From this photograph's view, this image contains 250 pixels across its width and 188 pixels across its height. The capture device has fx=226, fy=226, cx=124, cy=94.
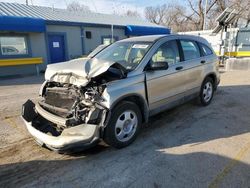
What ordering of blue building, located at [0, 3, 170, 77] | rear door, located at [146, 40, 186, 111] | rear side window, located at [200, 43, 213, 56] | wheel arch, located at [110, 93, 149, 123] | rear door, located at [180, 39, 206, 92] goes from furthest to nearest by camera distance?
blue building, located at [0, 3, 170, 77], rear side window, located at [200, 43, 213, 56], rear door, located at [180, 39, 206, 92], rear door, located at [146, 40, 186, 111], wheel arch, located at [110, 93, 149, 123]

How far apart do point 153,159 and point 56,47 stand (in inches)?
527

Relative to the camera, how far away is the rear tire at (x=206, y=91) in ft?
19.3

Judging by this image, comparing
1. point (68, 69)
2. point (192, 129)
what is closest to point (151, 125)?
point (192, 129)

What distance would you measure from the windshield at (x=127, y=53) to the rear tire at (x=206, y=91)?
7.35 ft

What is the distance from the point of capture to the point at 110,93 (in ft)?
11.3

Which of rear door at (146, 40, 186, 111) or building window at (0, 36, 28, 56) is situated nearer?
rear door at (146, 40, 186, 111)

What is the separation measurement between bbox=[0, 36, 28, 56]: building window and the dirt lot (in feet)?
30.4

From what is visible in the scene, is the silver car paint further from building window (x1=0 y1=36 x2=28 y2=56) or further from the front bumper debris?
building window (x1=0 y1=36 x2=28 y2=56)

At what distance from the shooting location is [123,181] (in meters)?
3.01

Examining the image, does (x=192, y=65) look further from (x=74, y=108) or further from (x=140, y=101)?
(x=74, y=108)

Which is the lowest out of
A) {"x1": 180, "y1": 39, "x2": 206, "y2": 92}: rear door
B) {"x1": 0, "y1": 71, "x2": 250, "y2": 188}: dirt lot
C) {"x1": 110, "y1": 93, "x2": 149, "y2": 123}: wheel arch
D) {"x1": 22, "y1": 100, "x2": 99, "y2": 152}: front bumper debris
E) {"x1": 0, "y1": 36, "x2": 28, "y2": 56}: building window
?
{"x1": 0, "y1": 71, "x2": 250, "y2": 188}: dirt lot

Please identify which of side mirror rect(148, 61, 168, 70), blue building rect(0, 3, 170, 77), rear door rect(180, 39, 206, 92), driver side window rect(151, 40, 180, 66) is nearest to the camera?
side mirror rect(148, 61, 168, 70)

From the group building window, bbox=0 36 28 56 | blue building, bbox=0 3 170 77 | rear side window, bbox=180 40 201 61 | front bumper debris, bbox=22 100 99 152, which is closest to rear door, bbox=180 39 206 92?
rear side window, bbox=180 40 201 61

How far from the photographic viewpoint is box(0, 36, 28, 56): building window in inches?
505
